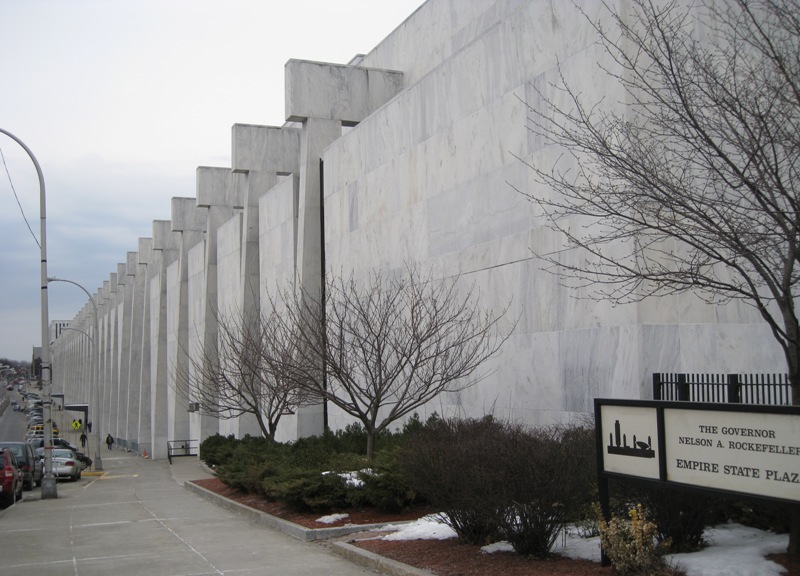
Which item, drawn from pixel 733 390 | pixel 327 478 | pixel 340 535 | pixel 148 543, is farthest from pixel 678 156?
pixel 148 543

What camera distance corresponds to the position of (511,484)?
30.6ft

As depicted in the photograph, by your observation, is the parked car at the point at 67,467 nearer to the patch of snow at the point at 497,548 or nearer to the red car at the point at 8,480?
the red car at the point at 8,480

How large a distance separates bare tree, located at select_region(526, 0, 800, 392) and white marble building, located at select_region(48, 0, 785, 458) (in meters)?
0.63

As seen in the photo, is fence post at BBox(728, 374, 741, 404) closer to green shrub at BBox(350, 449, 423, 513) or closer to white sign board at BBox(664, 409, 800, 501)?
white sign board at BBox(664, 409, 800, 501)

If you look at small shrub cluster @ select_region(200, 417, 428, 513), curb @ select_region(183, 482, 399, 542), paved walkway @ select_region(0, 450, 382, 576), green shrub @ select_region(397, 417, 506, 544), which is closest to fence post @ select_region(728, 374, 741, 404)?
green shrub @ select_region(397, 417, 506, 544)

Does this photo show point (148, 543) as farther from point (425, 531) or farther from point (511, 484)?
point (511, 484)

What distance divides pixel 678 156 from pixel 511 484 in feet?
20.5

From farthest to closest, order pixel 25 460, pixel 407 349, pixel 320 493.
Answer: pixel 25 460
pixel 407 349
pixel 320 493

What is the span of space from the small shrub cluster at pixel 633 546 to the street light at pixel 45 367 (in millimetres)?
19553

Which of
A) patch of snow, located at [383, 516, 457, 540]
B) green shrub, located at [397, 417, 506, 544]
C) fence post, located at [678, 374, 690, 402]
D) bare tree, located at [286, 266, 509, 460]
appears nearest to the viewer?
green shrub, located at [397, 417, 506, 544]

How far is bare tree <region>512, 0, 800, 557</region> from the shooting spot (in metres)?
8.80

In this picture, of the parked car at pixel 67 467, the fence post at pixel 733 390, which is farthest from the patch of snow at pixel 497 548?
the parked car at pixel 67 467

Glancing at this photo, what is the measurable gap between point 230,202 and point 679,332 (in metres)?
35.7

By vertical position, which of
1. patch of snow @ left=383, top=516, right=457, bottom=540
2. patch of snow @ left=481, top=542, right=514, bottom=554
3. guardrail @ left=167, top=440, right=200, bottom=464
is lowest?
guardrail @ left=167, top=440, right=200, bottom=464
